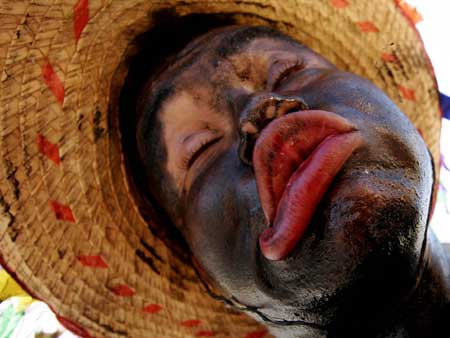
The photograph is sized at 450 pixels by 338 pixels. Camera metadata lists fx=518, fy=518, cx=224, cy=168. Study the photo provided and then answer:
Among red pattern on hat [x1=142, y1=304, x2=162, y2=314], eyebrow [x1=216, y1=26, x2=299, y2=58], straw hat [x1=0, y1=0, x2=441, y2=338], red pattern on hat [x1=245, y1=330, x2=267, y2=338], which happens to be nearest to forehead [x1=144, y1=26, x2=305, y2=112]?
eyebrow [x1=216, y1=26, x2=299, y2=58]

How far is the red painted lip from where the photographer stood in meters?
0.57

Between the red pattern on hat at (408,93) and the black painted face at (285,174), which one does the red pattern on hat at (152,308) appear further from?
the red pattern on hat at (408,93)

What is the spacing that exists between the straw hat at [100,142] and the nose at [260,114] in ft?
1.32

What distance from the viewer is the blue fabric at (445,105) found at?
4.13 feet

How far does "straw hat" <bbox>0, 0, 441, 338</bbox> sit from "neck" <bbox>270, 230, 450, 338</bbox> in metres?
0.48

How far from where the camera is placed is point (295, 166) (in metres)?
0.62

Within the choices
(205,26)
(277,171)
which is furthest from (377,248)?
(205,26)

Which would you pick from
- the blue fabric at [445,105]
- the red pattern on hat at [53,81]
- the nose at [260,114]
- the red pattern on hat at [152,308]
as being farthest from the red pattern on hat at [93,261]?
the blue fabric at [445,105]

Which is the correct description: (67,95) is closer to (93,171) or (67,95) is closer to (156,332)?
(93,171)

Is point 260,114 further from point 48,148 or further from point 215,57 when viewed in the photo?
point 48,148

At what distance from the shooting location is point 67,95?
3.18ft

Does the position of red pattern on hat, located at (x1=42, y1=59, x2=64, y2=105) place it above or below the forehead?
above

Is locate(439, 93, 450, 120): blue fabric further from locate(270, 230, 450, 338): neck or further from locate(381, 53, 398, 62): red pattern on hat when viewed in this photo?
locate(270, 230, 450, 338): neck

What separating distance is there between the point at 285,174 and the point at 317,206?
7 cm
